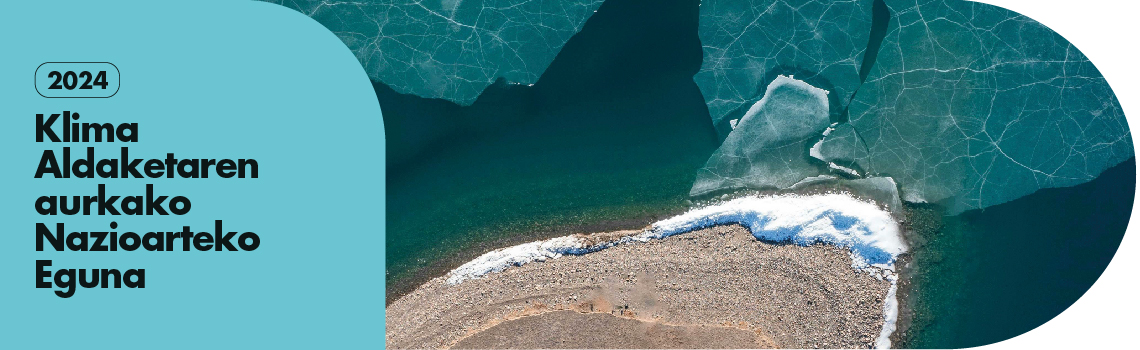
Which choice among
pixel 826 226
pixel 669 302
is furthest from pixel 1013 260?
pixel 669 302

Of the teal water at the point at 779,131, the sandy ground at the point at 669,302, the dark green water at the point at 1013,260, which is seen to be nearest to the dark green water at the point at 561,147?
the teal water at the point at 779,131

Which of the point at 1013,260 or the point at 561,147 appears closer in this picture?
the point at 1013,260

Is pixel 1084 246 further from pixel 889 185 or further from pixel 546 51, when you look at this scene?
pixel 546 51

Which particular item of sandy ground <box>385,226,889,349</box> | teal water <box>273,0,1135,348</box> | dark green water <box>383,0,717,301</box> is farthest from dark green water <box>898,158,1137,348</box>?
dark green water <box>383,0,717,301</box>

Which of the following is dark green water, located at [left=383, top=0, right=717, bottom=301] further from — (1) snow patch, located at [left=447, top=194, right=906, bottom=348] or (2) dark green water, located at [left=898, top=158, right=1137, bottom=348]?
(2) dark green water, located at [left=898, top=158, right=1137, bottom=348]

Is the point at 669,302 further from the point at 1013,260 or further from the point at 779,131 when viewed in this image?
the point at 1013,260

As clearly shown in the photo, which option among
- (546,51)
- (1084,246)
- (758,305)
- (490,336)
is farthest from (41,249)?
(1084,246)
